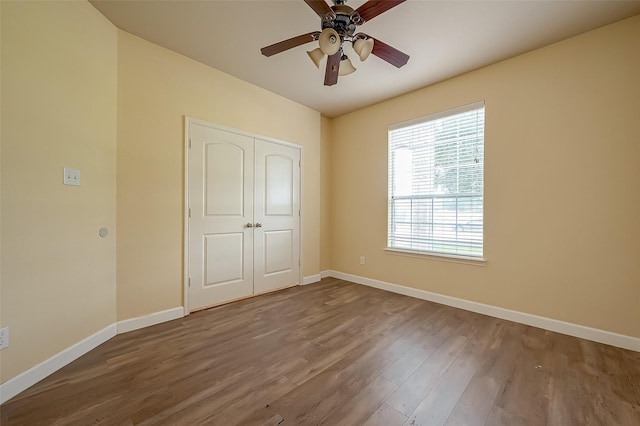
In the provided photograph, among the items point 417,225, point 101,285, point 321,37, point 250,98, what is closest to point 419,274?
point 417,225

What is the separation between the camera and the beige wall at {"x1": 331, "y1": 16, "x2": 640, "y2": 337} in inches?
86.3

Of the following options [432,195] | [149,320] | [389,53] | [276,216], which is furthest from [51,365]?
[432,195]

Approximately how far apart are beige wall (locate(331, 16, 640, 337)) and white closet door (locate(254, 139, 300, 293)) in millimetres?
2013

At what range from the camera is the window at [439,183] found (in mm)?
3008

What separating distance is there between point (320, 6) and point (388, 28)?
92 centimetres

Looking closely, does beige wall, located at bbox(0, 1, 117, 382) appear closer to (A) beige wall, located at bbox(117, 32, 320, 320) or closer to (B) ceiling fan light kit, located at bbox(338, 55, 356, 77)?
(A) beige wall, located at bbox(117, 32, 320, 320)

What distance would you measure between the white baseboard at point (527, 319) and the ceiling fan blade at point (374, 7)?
120 inches

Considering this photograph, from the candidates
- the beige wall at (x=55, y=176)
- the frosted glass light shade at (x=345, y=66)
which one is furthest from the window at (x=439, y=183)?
the beige wall at (x=55, y=176)

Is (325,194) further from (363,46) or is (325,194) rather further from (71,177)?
(71,177)

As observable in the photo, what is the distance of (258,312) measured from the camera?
295cm

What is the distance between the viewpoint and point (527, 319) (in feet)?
8.61

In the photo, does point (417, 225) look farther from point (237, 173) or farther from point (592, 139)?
point (237, 173)

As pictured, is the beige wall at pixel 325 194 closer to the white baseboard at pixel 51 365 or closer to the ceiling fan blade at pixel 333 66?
the ceiling fan blade at pixel 333 66

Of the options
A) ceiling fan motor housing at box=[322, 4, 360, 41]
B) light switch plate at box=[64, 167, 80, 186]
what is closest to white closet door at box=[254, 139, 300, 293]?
light switch plate at box=[64, 167, 80, 186]
